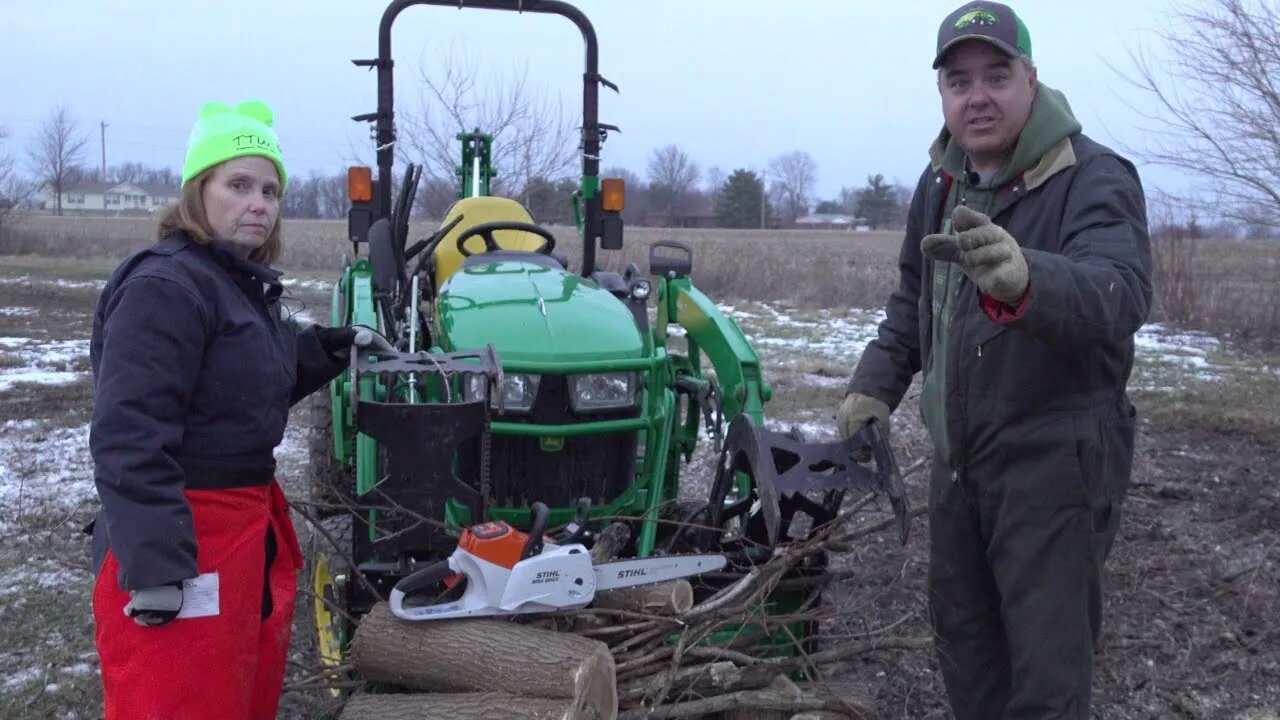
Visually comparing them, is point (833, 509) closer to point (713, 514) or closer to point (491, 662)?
point (713, 514)

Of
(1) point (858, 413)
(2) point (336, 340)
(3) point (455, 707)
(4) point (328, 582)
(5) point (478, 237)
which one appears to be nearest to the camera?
(3) point (455, 707)

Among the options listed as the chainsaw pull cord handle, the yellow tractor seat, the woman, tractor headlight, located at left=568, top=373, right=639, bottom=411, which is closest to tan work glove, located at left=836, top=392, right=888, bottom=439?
tractor headlight, located at left=568, top=373, right=639, bottom=411

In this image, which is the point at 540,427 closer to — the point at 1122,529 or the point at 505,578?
the point at 505,578

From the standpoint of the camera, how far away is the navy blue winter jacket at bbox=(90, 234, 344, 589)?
7.77ft

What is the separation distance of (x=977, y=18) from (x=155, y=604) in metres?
2.31

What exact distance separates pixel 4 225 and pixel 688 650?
3115cm

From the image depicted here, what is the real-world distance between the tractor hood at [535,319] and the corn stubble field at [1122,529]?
617 mm

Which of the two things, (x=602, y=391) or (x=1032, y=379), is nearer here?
(x=1032, y=379)

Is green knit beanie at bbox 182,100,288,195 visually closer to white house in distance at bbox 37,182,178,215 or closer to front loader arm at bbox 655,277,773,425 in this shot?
front loader arm at bbox 655,277,773,425

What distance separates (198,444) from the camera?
2.58 meters

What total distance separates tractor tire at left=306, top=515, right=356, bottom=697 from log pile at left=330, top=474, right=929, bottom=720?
2.06 feet

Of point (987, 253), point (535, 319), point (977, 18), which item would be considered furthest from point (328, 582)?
point (977, 18)

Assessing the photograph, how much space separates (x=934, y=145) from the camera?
317 cm

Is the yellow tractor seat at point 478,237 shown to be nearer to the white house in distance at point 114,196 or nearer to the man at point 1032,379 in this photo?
the man at point 1032,379
